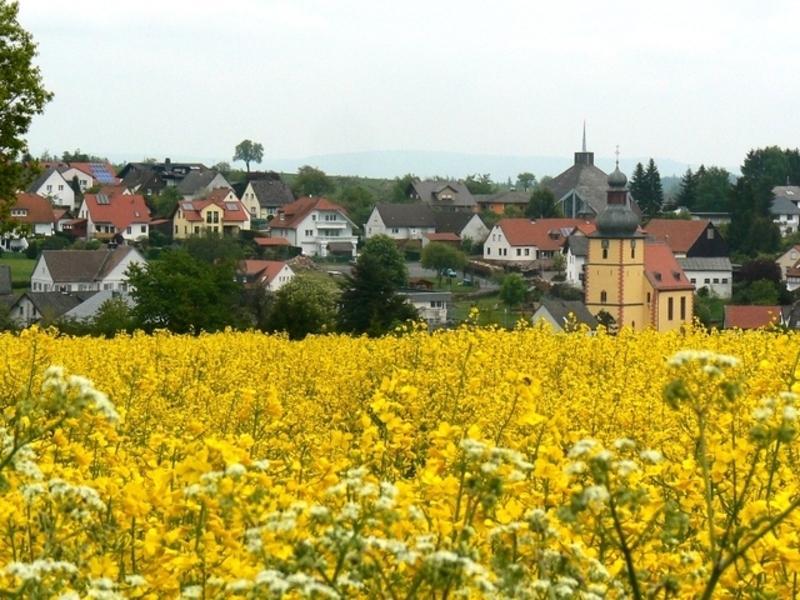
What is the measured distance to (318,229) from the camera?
440ft

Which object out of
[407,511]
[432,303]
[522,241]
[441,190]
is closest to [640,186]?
[441,190]

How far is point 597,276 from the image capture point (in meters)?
87.2

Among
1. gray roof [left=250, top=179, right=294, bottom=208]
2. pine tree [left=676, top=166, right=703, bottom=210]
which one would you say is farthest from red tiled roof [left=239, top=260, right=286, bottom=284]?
pine tree [left=676, top=166, right=703, bottom=210]

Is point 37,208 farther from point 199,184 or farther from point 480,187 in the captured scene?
point 480,187

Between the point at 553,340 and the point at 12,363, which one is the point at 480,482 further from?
the point at 553,340

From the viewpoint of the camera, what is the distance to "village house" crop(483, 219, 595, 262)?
12431 centimetres

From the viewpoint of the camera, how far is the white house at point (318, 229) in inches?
5221

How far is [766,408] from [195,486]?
1.96 m

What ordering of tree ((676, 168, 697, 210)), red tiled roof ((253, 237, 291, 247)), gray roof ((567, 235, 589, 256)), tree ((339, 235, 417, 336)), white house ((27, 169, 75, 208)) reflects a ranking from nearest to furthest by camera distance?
tree ((339, 235, 417, 336))
gray roof ((567, 235, 589, 256))
red tiled roof ((253, 237, 291, 247))
white house ((27, 169, 75, 208))
tree ((676, 168, 697, 210))

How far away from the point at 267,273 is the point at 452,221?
156 ft

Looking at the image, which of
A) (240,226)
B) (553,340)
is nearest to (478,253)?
(240,226)

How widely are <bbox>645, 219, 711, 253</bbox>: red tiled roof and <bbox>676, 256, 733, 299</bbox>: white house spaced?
2173 mm

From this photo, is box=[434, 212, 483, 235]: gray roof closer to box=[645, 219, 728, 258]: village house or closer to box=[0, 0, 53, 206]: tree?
box=[645, 219, 728, 258]: village house

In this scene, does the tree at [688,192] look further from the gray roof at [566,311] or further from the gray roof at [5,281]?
the gray roof at [5,281]
